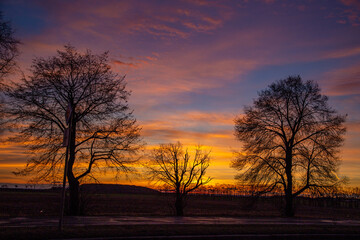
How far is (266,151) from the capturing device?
2739 cm

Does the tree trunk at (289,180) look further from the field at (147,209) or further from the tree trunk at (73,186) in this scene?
the tree trunk at (73,186)

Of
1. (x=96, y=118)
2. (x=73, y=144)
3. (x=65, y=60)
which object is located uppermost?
(x=65, y=60)

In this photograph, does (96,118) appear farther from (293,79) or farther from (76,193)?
(293,79)

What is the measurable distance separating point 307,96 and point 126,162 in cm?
1623

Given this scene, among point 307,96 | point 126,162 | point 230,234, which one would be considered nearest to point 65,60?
point 126,162

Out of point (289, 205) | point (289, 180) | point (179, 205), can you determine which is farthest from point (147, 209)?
point (289, 180)

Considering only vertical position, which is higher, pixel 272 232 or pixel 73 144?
pixel 73 144

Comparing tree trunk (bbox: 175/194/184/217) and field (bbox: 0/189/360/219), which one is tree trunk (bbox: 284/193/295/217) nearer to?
field (bbox: 0/189/360/219)

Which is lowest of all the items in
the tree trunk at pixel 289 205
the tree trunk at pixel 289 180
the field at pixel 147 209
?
the field at pixel 147 209

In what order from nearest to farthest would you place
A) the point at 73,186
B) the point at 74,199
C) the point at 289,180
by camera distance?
the point at 74,199, the point at 73,186, the point at 289,180

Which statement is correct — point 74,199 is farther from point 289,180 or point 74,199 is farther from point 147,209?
point 147,209

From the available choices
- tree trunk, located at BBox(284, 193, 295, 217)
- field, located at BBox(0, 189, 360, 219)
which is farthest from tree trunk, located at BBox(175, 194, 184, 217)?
tree trunk, located at BBox(284, 193, 295, 217)

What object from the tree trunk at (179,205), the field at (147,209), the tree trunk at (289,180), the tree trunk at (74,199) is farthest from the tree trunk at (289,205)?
the tree trunk at (74,199)

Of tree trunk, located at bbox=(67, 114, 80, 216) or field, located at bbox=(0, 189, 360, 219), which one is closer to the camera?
tree trunk, located at bbox=(67, 114, 80, 216)
